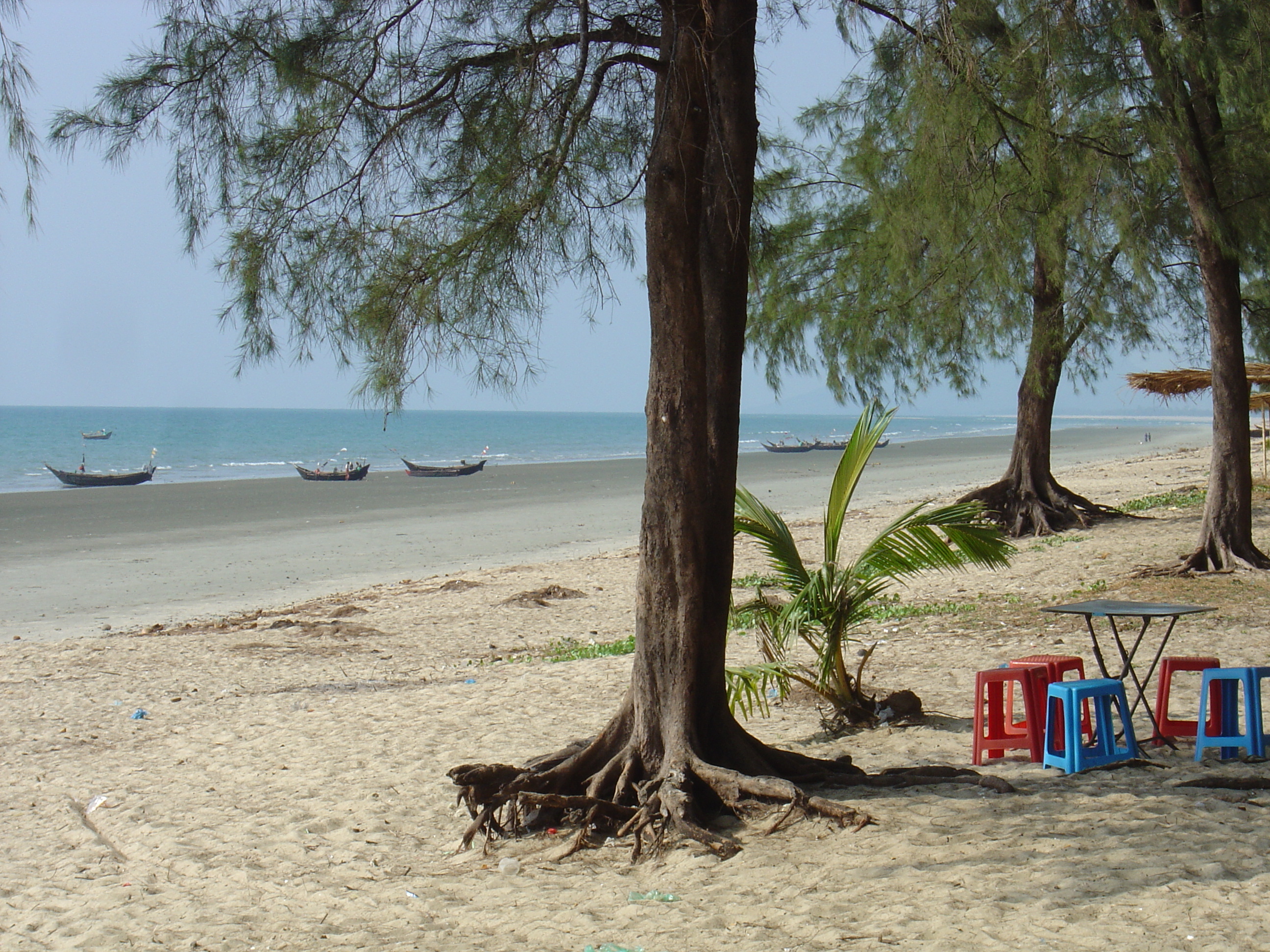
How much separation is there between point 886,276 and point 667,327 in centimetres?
942

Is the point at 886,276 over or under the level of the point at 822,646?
over

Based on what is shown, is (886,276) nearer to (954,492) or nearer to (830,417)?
(954,492)

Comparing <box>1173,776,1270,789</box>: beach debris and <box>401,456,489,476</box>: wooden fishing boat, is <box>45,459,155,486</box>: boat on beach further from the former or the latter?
<box>1173,776,1270,789</box>: beach debris

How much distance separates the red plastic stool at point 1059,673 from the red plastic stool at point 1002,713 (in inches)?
0.9

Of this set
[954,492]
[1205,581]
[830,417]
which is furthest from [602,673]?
[830,417]

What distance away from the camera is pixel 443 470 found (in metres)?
34.9

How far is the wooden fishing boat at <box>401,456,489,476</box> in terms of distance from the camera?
34844mm

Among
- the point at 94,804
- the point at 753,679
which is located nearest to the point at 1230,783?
the point at 753,679

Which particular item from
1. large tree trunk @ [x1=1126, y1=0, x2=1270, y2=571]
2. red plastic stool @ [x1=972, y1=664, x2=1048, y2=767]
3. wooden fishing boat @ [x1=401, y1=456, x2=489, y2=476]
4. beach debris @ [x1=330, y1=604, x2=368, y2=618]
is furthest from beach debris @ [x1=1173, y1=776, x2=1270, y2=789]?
wooden fishing boat @ [x1=401, y1=456, x2=489, y2=476]

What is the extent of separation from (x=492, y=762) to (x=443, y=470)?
30.1m

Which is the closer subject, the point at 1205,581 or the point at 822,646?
the point at 822,646

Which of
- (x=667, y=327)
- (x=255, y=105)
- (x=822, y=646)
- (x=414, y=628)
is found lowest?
(x=414, y=628)

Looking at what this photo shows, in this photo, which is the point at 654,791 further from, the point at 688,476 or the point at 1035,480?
the point at 1035,480

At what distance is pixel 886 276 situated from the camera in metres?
13.1
